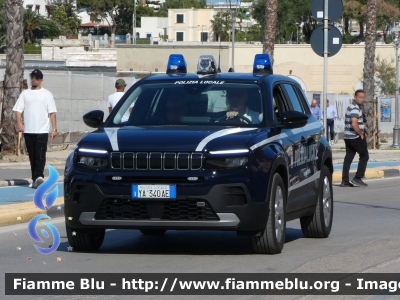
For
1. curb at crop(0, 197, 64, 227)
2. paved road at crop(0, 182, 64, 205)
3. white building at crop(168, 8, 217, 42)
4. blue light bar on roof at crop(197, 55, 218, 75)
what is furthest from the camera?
white building at crop(168, 8, 217, 42)

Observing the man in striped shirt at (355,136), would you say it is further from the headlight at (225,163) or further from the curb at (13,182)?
the headlight at (225,163)

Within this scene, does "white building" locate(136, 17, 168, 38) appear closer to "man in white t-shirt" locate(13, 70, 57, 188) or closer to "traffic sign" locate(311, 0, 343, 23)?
"traffic sign" locate(311, 0, 343, 23)

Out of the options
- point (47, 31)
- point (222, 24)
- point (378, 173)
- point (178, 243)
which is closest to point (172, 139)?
point (178, 243)

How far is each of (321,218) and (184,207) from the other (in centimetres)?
259

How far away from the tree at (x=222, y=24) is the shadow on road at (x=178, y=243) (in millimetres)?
113278

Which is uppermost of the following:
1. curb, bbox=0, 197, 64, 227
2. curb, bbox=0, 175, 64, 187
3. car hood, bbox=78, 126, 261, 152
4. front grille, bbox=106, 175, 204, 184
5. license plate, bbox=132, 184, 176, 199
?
car hood, bbox=78, 126, 261, 152

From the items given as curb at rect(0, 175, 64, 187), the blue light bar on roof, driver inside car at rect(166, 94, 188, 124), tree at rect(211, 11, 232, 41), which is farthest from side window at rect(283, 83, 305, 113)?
tree at rect(211, 11, 232, 41)

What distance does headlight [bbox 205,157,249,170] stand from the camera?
29.3 feet

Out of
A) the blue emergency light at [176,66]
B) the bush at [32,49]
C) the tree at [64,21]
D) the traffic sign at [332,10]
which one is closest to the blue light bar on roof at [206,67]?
the blue emergency light at [176,66]

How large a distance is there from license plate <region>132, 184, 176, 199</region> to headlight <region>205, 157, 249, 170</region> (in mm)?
387

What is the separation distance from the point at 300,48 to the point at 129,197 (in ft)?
215

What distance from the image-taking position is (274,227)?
30.6 feet

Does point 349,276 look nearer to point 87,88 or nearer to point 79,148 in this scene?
point 79,148

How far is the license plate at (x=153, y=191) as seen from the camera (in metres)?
8.90
